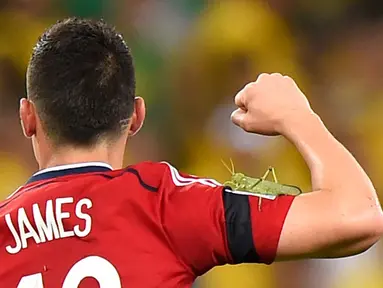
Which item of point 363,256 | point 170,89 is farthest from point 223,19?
point 363,256

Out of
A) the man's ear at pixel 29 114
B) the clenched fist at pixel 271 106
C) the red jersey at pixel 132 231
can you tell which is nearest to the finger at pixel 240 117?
the clenched fist at pixel 271 106

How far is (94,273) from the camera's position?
4.39 feet

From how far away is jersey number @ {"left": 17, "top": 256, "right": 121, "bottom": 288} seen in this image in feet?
4.37

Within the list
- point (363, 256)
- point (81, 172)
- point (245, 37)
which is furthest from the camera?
point (245, 37)

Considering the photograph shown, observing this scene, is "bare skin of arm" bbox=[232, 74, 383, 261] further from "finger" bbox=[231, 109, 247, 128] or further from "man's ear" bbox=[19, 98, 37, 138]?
"man's ear" bbox=[19, 98, 37, 138]

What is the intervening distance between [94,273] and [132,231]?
0.27 feet

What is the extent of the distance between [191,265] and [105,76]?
0.33m

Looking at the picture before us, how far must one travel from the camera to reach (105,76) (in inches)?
56.8

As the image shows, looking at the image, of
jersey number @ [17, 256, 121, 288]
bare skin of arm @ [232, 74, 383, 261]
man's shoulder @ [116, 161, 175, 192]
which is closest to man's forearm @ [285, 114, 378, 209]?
bare skin of arm @ [232, 74, 383, 261]

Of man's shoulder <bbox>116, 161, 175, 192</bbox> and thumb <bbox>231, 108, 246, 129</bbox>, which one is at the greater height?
thumb <bbox>231, 108, 246, 129</bbox>

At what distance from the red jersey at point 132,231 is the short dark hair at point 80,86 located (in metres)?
0.09

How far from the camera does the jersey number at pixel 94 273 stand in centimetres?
133

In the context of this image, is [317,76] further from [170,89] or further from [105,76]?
[105,76]

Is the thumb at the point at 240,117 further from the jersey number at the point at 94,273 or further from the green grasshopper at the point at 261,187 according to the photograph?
the jersey number at the point at 94,273
